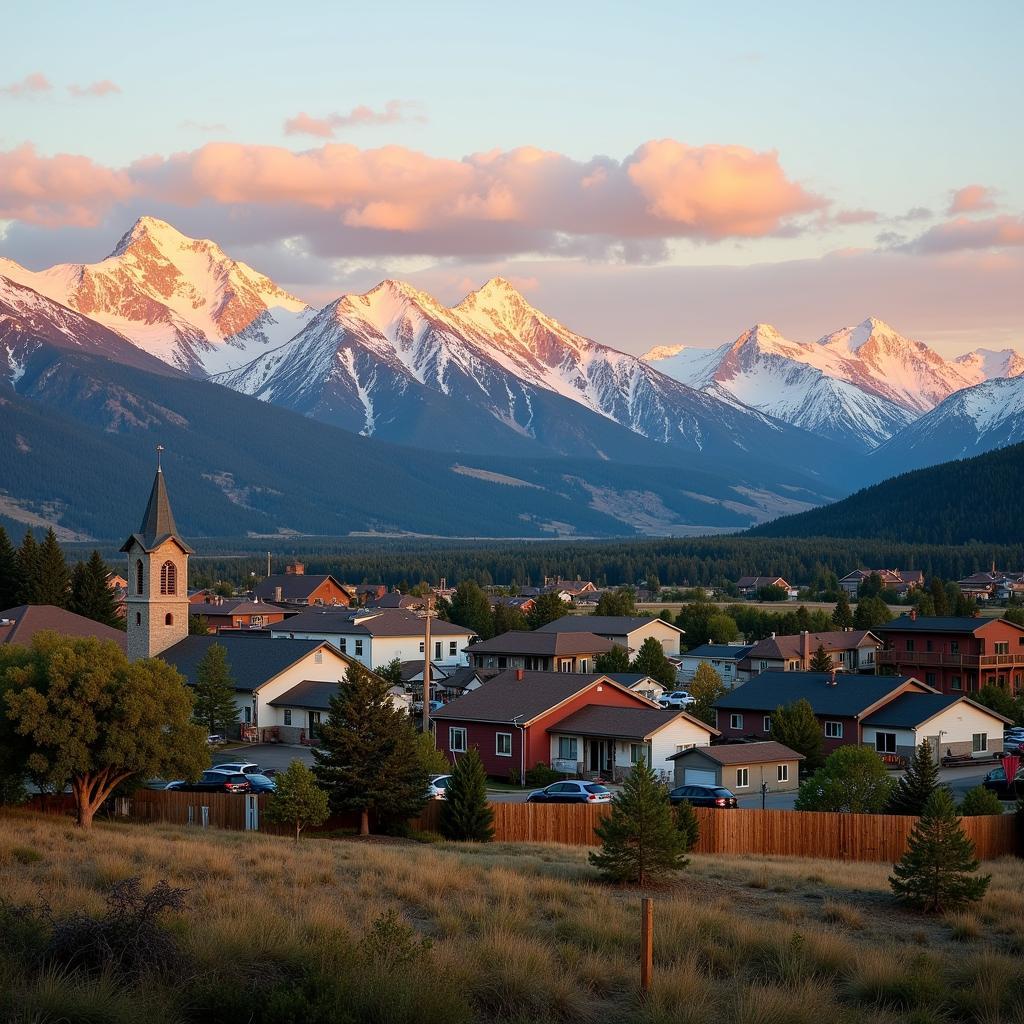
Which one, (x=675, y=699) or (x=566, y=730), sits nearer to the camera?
(x=566, y=730)

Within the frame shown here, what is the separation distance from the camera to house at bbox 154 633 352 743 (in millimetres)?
70250

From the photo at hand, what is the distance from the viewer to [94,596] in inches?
3568

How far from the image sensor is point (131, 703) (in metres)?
38.8

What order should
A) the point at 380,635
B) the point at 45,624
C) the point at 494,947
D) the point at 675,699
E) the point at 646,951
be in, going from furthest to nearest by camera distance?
1. the point at 380,635
2. the point at 675,699
3. the point at 45,624
4. the point at 494,947
5. the point at 646,951

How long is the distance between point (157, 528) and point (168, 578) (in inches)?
104

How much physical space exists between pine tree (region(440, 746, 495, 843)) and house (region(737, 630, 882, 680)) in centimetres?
5385

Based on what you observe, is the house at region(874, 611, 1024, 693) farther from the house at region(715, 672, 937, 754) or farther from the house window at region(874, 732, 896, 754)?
the house window at region(874, 732, 896, 754)

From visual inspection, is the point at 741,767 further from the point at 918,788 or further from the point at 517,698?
the point at 918,788

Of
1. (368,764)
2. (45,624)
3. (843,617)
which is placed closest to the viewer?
(368,764)

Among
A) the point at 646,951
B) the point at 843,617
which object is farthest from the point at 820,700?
the point at 646,951

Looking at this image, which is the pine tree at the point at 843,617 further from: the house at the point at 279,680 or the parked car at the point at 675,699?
the house at the point at 279,680

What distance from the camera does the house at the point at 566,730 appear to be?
2344 inches

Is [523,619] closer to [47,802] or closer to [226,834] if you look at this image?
[47,802]

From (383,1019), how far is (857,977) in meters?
6.33
